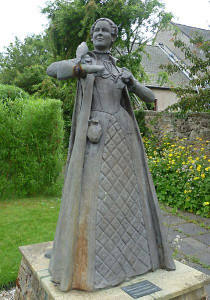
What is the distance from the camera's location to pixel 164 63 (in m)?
19.0

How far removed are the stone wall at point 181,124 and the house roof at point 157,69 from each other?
516 cm

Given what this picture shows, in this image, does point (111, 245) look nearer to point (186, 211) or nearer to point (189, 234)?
point (189, 234)

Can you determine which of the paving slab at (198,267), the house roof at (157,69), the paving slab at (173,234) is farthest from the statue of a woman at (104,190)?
the house roof at (157,69)

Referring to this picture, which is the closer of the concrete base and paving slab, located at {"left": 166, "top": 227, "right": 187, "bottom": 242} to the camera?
the concrete base

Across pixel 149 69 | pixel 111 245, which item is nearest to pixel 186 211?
pixel 111 245

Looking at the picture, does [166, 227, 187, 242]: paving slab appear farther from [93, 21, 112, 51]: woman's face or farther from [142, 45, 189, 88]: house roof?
[142, 45, 189, 88]: house roof

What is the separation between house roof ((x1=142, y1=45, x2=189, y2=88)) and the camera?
1633 centimetres

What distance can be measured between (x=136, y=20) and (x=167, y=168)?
291 inches

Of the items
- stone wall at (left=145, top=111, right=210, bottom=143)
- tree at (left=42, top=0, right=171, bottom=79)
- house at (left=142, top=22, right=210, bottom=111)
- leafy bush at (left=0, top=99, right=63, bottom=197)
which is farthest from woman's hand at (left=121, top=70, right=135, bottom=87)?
house at (left=142, top=22, right=210, bottom=111)

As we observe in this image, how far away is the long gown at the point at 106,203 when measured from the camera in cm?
186

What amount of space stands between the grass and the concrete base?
1.09 metres

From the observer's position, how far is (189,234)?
4449 mm

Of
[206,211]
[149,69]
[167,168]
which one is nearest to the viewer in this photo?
[206,211]

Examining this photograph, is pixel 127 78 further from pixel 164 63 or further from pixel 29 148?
pixel 164 63
